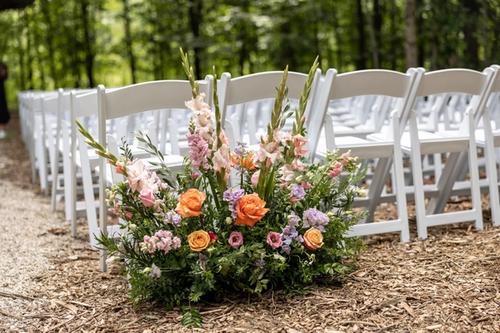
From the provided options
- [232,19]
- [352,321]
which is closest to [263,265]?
[352,321]

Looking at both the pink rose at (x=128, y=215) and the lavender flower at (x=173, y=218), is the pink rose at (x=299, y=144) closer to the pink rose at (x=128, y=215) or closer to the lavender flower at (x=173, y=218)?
the lavender flower at (x=173, y=218)

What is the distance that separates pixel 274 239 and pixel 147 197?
0.62 m

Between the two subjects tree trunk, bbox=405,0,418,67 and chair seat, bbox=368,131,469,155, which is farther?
tree trunk, bbox=405,0,418,67

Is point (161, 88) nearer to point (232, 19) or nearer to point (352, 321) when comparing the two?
point (352, 321)

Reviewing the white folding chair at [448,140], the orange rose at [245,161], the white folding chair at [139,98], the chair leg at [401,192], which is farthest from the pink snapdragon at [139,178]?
the white folding chair at [448,140]

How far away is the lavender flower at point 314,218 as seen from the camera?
358 cm

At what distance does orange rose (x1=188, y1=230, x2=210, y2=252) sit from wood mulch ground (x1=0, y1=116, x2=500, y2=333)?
0.31m

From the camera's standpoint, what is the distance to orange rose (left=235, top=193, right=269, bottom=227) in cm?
338

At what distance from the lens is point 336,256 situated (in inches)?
147

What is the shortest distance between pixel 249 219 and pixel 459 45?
892 centimetres

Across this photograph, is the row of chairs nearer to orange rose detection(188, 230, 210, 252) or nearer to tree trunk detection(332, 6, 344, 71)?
orange rose detection(188, 230, 210, 252)

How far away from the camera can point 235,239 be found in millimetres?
3451

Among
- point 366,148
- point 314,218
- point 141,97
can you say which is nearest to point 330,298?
point 314,218

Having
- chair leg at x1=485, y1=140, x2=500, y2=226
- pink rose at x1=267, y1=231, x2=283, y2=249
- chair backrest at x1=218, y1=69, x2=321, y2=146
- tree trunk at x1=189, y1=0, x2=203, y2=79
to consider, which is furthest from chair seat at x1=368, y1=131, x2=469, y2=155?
tree trunk at x1=189, y1=0, x2=203, y2=79
